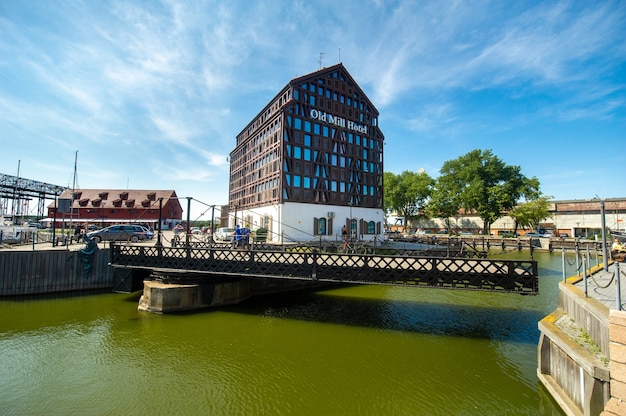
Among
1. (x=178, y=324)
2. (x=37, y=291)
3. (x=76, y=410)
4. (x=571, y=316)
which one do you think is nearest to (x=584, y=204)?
(x=571, y=316)

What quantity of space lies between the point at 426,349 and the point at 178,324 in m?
12.6

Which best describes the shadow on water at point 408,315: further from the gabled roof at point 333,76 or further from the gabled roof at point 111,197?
the gabled roof at point 111,197

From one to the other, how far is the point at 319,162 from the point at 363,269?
31.3 m

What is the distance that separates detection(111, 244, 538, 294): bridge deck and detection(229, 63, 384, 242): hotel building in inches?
829

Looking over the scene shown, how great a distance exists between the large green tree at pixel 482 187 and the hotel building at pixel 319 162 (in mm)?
29217

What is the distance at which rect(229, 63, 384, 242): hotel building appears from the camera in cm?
4144

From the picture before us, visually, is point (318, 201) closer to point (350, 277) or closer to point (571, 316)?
point (350, 277)

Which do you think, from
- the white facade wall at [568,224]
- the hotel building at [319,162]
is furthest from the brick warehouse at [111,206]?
the white facade wall at [568,224]

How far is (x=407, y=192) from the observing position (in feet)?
267

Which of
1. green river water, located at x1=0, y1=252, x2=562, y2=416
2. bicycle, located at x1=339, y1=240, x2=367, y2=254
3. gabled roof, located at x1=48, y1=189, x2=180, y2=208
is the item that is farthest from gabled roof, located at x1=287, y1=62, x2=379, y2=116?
gabled roof, located at x1=48, y1=189, x2=180, y2=208

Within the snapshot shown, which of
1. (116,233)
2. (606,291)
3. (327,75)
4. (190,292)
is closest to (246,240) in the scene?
(190,292)

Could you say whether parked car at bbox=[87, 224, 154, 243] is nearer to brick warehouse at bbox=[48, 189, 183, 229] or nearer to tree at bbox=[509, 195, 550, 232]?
brick warehouse at bbox=[48, 189, 183, 229]

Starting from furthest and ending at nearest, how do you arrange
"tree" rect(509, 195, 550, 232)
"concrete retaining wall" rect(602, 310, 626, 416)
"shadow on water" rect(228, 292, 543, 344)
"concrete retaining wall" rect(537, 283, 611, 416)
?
1. "tree" rect(509, 195, 550, 232)
2. "shadow on water" rect(228, 292, 543, 344)
3. "concrete retaining wall" rect(537, 283, 611, 416)
4. "concrete retaining wall" rect(602, 310, 626, 416)

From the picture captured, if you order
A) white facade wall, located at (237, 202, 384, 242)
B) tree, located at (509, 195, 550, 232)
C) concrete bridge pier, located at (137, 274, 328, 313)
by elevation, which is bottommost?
concrete bridge pier, located at (137, 274, 328, 313)
